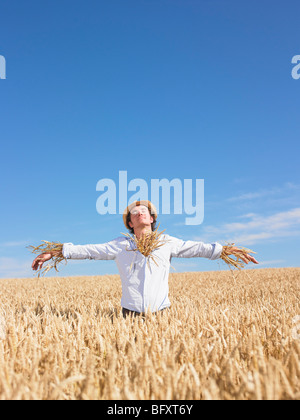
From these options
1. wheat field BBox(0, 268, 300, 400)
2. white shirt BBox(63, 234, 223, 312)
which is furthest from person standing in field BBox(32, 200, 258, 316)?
wheat field BBox(0, 268, 300, 400)

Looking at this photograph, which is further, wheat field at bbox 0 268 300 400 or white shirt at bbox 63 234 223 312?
white shirt at bbox 63 234 223 312

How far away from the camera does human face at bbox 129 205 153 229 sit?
4.61 m

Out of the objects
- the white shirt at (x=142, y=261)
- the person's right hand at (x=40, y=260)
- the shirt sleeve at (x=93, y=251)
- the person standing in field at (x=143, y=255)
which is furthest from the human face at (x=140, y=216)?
the person's right hand at (x=40, y=260)

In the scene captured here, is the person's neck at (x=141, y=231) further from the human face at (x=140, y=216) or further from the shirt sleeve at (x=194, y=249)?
the shirt sleeve at (x=194, y=249)

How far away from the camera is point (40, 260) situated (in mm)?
4465

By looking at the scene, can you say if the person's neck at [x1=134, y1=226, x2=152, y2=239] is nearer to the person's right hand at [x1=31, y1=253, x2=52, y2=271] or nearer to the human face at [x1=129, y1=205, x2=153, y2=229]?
the human face at [x1=129, y1=205, x2=153, y2=229]

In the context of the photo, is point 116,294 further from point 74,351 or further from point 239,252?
point 74,351

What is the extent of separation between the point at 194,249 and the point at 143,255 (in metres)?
0.74

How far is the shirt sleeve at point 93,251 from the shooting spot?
14.8 ft

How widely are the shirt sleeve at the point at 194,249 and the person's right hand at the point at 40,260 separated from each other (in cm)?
172

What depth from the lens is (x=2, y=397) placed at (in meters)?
1.68

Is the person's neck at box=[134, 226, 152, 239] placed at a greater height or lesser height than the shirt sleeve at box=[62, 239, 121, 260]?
greater

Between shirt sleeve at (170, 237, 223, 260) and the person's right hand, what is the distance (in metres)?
1.72

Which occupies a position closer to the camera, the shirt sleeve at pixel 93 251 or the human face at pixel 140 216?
the shirt sleeve at pixel 93 251
